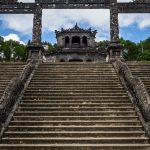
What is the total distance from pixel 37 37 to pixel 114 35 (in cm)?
490

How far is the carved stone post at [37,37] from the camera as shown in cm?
1820

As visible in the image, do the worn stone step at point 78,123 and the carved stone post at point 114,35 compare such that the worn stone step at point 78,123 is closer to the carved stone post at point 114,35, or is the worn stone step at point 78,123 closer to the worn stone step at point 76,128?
the worn stone step at point 76,128

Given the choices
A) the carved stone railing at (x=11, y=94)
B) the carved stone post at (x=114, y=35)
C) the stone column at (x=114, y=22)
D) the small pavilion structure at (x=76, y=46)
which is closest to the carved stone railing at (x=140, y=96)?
the carved stone railing at (x=11, y=94)

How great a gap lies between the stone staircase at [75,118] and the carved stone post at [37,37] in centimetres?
521

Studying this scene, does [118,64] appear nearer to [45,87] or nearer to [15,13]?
[45,87]

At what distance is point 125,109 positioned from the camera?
998 cm

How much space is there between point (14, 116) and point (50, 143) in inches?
72.9

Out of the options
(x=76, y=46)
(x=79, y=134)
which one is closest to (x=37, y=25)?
(x=76, y=46)

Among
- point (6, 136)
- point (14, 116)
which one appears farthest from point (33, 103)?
point (6, 136)

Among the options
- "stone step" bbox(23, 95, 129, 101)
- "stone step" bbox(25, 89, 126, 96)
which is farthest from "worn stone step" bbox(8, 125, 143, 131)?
"stone step" bbox(25, 89, 126, 96)

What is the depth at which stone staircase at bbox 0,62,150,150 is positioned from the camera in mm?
8164

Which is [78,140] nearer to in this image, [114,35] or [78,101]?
[78,101]

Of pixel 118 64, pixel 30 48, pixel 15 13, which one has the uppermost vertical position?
pixel 15 13

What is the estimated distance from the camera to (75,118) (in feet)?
31.0
